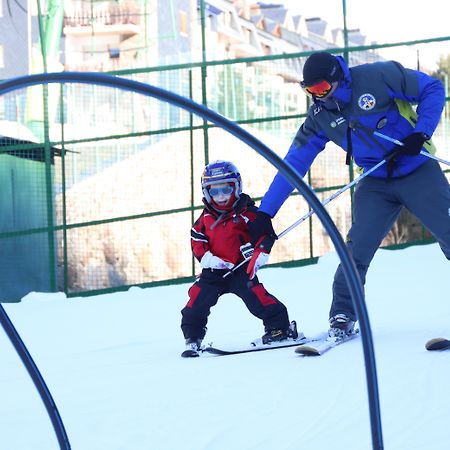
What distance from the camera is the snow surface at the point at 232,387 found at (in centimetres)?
422

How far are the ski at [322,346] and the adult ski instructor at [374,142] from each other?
0.06 metres

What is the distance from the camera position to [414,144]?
555cm

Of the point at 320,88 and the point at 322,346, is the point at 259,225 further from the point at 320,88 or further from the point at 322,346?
the point at 320,88

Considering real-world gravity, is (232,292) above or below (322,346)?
above

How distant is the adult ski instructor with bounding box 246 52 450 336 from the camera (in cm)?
562

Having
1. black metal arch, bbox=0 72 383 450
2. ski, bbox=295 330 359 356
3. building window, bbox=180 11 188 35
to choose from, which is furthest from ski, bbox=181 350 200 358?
building window, bbox=180 11 188 35

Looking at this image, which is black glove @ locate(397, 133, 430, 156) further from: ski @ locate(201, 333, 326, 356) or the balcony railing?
the balcony railing

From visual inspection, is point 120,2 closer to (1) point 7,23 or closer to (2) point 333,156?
(1) point 7,23

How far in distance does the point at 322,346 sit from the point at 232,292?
2.95 ft

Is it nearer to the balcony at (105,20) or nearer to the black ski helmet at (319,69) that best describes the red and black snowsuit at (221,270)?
the black ski helmet at (319,69)

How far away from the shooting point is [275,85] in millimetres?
11977

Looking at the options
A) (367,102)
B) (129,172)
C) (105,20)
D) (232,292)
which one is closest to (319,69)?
(367,102)

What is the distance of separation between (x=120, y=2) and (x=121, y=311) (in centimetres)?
609

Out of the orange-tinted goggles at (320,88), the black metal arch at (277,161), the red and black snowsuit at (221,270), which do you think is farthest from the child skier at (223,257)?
the black metal arch at (277,161)
